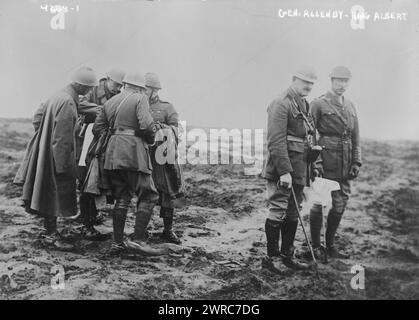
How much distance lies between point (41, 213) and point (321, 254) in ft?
8.72

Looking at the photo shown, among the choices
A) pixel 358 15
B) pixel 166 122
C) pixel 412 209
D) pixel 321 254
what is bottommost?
pixel 321 254

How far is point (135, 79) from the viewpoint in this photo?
4.51 metres

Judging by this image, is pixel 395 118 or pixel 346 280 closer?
pixel 346 280

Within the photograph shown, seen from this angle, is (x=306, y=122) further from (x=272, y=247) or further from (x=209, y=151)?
(x=272, y=247)

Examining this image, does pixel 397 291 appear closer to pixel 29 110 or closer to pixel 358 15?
pixel 358 15

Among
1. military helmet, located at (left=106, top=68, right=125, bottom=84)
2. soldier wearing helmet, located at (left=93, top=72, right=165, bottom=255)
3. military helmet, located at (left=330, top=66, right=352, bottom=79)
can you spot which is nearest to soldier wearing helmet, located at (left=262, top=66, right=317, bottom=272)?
military helmet, located at (left=330, top=66, right=352, bottom=79)

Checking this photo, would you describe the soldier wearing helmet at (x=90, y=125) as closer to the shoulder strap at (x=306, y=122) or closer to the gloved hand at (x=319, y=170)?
the shoulder strap at (x=306, y=122)

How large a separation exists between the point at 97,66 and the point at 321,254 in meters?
2.91

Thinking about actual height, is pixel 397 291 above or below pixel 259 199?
below

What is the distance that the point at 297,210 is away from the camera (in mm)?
4402

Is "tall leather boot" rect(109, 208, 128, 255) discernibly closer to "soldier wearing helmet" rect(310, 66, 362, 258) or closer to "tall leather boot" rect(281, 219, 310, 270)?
"tall leather boot" rect(281, 219, 310, 270)

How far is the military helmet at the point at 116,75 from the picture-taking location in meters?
4.74

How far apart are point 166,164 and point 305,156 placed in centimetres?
132
